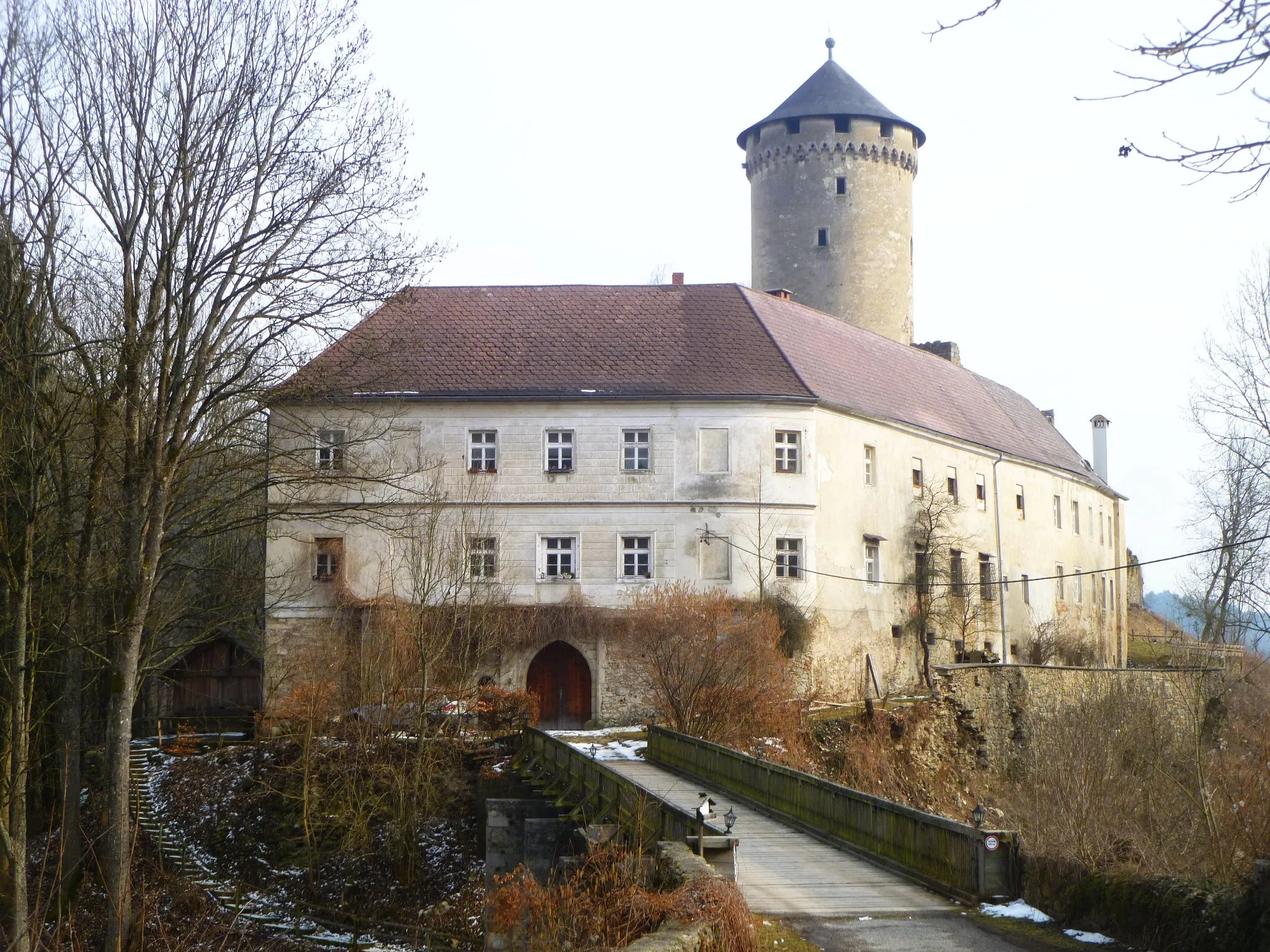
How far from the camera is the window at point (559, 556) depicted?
1393 inches

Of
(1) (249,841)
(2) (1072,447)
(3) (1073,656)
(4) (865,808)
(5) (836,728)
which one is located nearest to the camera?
(4) (865,808)

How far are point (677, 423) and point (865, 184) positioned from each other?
19.8m

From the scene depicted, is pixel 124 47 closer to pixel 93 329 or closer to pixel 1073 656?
→ pixel 93 329

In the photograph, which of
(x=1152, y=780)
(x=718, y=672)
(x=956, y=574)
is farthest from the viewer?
(x=956, y=574)

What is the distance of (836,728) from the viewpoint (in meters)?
30.9

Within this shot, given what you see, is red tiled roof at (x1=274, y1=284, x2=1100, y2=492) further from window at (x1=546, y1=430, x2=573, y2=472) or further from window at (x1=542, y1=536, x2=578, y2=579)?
window at (x1=542, y1=536, x2=578, y2=579)

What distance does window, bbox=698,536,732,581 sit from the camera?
35094 mm

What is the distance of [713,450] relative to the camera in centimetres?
3575

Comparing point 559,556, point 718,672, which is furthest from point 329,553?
point 718,672

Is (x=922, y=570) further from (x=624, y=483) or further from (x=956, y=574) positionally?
(x=624, y=483)

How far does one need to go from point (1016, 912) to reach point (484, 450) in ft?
80.1

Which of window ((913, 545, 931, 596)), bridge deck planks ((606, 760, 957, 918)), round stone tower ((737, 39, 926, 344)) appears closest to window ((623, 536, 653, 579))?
window ((913, 545, 931, 596))

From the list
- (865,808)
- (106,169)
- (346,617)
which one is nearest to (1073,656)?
(346,617)

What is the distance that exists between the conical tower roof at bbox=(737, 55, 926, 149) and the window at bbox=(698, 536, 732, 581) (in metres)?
22.5
